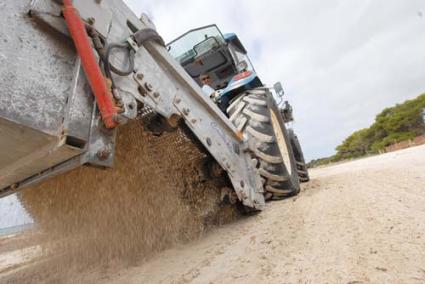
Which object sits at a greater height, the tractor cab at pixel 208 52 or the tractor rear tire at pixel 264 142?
the tractor cab at pixel 208 52

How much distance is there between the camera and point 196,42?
335 centimetres

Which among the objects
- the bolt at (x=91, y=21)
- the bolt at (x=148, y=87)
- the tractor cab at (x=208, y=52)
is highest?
the tractor cab at (x=208, y=52)

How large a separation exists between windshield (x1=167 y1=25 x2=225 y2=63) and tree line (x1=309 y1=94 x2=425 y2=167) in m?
21.4

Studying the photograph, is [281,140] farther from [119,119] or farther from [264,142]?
[119,119]

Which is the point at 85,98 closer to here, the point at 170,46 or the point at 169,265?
the point at 169,265

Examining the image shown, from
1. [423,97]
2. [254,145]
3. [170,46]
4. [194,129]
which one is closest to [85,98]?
[194,129]

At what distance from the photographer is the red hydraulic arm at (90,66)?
0.87 metres

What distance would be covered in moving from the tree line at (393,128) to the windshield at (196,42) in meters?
21.4

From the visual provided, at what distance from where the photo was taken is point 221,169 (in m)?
1.71

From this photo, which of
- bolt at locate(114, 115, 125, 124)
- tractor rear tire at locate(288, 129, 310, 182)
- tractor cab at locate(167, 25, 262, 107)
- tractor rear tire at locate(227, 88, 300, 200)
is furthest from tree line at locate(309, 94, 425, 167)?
bolt at locate(114, 115, 125, 124)

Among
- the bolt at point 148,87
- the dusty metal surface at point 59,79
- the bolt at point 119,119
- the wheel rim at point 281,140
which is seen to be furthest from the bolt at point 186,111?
the wheel rim at point 281,140

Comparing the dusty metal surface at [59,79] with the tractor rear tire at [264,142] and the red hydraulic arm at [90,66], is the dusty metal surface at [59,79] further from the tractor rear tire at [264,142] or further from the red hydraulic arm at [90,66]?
the tractor rear tire at [264,142]

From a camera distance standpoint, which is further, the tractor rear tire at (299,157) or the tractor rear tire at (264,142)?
the tractor rear tire at (299,157)

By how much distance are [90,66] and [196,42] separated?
271 centimetres
